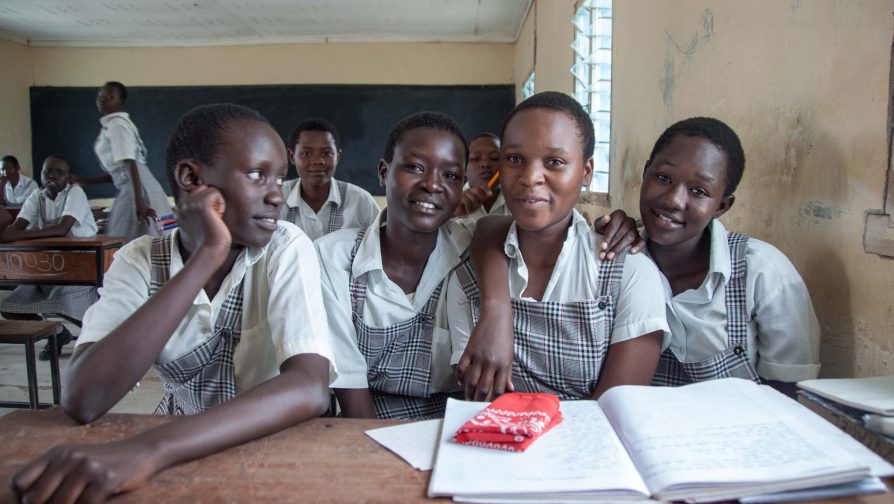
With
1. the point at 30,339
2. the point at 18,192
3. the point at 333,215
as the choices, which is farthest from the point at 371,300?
the point at 18,192

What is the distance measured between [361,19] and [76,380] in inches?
277

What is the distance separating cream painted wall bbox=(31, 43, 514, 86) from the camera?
808cm

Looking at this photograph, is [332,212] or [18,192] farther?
[18,192]

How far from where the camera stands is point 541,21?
569 centimetres

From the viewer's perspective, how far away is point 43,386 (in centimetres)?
347

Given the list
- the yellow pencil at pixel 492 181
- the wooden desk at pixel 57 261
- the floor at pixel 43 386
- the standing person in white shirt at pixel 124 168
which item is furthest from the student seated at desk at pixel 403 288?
the standing person in white shirt at pixel 124 168

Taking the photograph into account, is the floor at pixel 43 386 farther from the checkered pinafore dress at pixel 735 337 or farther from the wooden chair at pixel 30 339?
the checkered pinafore dress at pixel 735 337

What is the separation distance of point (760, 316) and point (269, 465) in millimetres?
1021

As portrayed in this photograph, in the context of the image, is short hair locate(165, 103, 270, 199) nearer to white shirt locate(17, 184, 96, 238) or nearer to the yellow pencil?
the yellow pencil

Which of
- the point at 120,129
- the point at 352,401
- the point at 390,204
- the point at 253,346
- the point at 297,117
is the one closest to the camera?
the point at 253,346

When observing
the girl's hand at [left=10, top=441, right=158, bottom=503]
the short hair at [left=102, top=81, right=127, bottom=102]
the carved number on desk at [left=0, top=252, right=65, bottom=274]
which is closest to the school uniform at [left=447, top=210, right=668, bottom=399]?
the girl's hand at [left=10, top=441, right=158, bottom=503]

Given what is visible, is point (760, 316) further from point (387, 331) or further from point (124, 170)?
point (124, 170)

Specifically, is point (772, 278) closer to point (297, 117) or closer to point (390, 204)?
point (390, 204)

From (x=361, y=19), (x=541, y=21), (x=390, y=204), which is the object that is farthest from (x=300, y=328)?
(x=361, y=19)
